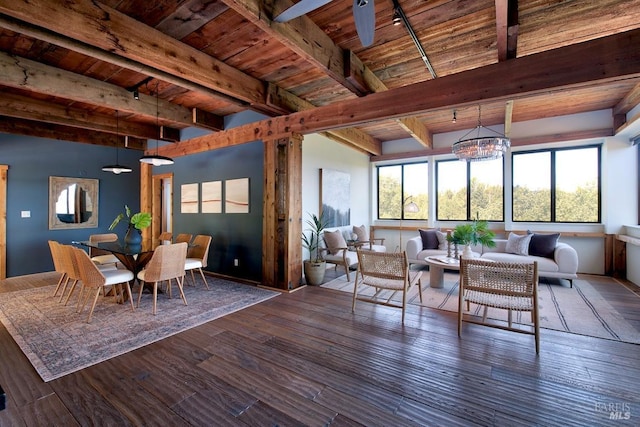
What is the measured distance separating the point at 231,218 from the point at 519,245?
17.3 ft

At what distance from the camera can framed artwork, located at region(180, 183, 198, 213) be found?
5.77 metres

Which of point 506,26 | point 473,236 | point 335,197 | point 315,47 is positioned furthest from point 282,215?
point 506,26

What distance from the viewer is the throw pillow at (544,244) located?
480cm

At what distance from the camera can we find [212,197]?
17.9ft

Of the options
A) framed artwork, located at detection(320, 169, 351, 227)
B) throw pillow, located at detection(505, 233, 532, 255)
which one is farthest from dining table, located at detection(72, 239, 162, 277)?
throw pillow, located at detection(505, 233, 532, 255)

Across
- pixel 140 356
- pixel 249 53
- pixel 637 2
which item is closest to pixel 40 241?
pixel 140 356

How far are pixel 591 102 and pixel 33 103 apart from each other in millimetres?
9194

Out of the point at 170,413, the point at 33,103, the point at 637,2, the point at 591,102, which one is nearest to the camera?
the point at 170,413

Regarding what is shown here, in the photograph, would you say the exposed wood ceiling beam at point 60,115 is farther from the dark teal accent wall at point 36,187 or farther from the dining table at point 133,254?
the dining table at point 133,254

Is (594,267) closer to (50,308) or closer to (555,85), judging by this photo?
(555,85)

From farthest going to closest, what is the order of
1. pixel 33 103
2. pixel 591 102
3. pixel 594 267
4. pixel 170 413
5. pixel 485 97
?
pixel 594 267, pixel 591 102, pixel 33 103, pixel 485 97, pixel 170 413

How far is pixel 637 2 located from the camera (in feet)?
7.75

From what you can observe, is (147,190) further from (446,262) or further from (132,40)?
(446,262)

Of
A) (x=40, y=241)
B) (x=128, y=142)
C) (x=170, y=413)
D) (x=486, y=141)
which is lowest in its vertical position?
(x=170, y=413)
